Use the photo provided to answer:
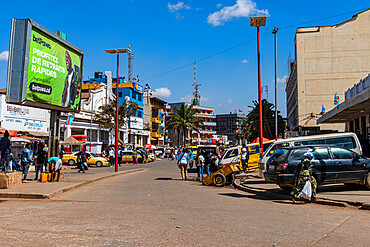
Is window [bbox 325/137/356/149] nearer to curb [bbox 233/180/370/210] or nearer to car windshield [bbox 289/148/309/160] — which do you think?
car windshield [bbox 289/148/309/160]

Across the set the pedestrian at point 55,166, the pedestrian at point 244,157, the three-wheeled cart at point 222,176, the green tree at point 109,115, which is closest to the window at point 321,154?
the three-wheeled cart at point 222,176

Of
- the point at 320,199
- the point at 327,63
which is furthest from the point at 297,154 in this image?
the point at 327,63

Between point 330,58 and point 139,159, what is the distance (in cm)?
2994

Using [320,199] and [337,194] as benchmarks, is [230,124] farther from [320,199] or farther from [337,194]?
[320,199]

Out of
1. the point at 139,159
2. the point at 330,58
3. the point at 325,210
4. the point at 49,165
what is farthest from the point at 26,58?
the point at 330,58

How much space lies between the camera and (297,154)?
11492mm

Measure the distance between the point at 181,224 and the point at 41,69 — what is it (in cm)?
1097

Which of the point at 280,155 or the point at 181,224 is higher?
the point at 280,155

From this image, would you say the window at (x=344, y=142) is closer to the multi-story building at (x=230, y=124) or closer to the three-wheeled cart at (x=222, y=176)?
the three-wheeled cart at (x=222, y=176)

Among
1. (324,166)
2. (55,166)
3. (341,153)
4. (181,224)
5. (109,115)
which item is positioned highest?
(109,115)

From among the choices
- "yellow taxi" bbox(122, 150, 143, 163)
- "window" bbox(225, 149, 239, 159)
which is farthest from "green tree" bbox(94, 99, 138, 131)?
"window" bbox(225, 149, 239, 159)

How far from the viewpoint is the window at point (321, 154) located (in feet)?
37.5

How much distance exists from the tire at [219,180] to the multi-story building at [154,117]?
180 feet

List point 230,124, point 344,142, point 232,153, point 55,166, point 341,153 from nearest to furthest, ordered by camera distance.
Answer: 1. point 341,153
2. point 344,142
3. point 55,166
4. point 232,153
5. point 230,124
